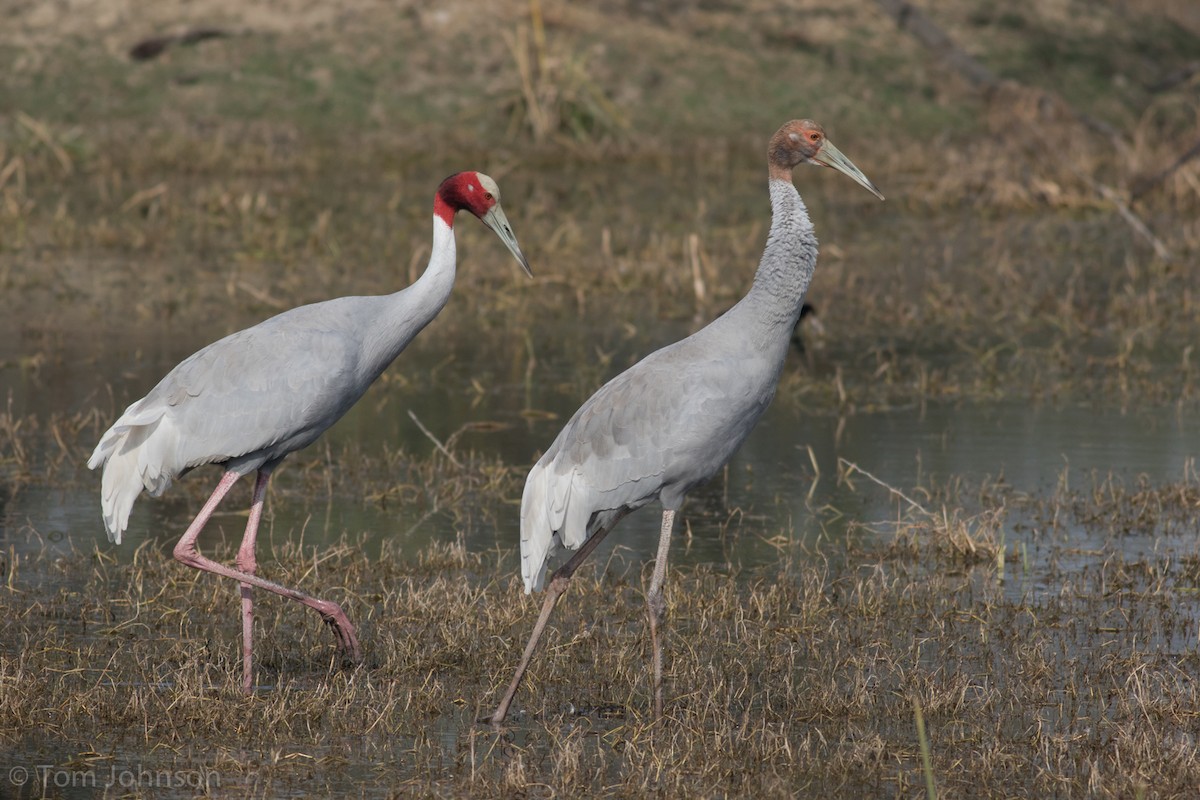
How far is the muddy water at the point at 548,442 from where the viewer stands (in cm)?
718

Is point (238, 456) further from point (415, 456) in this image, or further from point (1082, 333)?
point (1082, 333)

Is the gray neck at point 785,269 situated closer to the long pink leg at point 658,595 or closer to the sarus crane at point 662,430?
the sarus crane at point 662,430

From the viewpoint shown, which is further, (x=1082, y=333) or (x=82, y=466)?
(x=1082, y=333)

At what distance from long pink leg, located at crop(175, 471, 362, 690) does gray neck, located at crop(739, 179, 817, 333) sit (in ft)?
5.11

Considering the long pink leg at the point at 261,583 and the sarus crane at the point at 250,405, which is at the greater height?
the sarus crane at the point at 250,405

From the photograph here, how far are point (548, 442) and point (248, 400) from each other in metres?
2.99

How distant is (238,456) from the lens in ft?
19.0

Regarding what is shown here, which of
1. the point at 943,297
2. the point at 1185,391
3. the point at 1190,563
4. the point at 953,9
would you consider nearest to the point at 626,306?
the point at 943,297

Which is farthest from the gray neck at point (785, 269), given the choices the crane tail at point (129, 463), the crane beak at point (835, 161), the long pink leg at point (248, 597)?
the crane tail at point (129, 463)

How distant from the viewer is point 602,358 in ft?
32.6

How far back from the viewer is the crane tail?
5.70 metres

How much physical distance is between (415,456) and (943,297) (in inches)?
189

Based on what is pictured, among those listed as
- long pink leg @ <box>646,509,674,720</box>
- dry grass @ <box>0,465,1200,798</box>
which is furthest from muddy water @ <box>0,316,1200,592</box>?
long pink leg @ <box>646,509,674,720</box>

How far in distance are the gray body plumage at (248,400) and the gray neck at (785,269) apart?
1195mm
